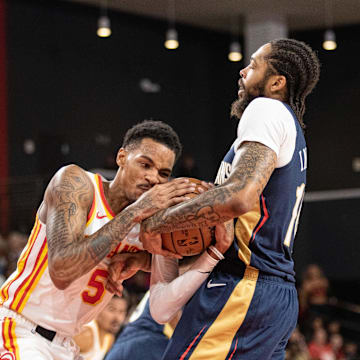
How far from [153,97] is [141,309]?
11.7 m

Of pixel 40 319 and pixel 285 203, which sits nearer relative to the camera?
pixel 285 203

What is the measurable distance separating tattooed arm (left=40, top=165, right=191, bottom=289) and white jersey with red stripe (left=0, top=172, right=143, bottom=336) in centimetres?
20

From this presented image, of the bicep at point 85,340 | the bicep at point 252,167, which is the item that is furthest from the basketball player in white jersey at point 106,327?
the bicep at point 252,167

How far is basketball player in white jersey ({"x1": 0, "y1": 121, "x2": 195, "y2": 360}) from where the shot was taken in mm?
3518

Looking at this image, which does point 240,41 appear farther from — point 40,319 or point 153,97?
point 40,319

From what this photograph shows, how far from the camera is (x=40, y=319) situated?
385cm

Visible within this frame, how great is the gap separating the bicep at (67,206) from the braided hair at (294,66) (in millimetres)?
1134

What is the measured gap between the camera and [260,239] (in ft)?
11.3

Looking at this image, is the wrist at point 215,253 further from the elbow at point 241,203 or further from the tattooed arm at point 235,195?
the elbow at point 241,203

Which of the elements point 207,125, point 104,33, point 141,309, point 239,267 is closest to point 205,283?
point 239,267

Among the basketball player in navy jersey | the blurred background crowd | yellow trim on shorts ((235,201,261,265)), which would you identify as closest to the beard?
the basketball player in navy jersey

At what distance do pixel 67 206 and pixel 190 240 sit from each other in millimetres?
643

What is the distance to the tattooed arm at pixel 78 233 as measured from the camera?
3488 millimetres

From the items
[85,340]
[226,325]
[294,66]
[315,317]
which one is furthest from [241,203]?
[315,317]
